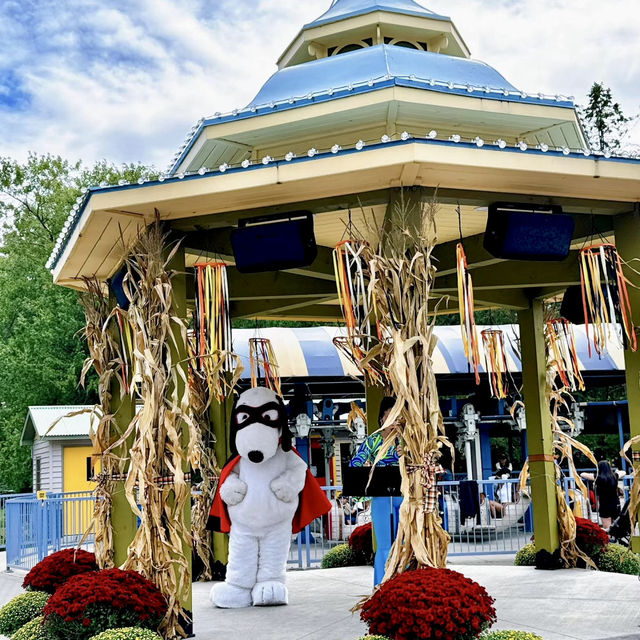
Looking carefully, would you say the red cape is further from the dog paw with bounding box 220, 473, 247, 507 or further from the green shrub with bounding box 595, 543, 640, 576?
the green shrub with bounding box 595, 543, 640, 576

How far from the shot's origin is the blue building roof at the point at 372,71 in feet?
31.2

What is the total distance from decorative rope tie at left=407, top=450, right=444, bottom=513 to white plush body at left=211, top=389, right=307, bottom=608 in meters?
2.56

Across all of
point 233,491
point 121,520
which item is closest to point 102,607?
point 121,520

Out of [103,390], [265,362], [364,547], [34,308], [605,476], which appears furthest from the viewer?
[34,308]

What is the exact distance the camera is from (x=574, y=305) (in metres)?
10.3

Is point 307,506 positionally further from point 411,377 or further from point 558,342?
point 558,342

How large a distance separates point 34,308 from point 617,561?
2645cm

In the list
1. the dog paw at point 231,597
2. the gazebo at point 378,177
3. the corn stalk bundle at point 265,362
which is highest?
the gazebo at point 378,177

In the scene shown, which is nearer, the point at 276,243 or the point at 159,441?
the point at 159,441

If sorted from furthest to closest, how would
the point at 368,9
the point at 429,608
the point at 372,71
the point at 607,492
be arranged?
the point at 607,492
the point at 368,9
the point at 372,71
the point at 429,608

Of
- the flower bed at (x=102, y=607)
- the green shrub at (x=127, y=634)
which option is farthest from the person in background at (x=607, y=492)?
the green shrub at (x=127, y=634)

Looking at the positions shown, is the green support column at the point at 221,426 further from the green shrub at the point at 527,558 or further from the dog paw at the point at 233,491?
the green shrub at the point at 527,558

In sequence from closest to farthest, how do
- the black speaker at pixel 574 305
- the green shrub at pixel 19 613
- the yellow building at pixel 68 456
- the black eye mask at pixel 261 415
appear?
the green shrub at pixel 19 613 → the black eye mask at pixel 261 415 → the black speaker at pixel 574 305 → the yellow building at pixel 68 456

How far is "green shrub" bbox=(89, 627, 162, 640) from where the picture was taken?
239 inches
